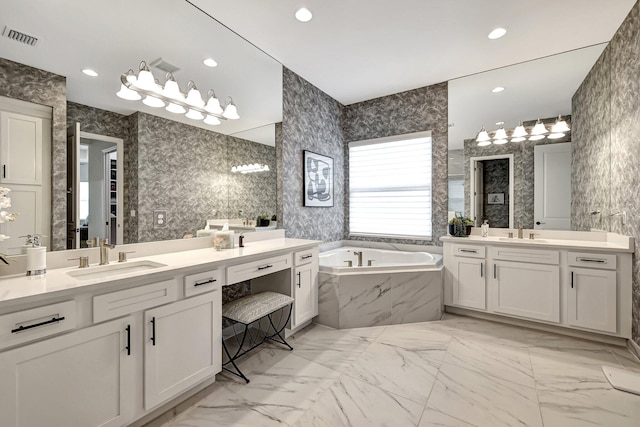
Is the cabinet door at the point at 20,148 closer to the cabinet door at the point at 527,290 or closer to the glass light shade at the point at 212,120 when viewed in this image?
the glass light shade at the point at 212,120

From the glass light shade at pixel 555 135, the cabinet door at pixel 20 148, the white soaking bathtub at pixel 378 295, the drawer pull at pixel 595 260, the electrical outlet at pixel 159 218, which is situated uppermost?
the glass light shade at pixel 555 135

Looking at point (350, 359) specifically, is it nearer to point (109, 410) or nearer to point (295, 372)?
point (295, 372)

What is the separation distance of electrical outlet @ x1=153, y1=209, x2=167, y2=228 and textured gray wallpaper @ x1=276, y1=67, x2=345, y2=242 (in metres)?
1.31

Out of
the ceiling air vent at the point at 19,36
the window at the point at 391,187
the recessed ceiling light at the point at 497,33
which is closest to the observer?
the ceiling air vent at the point at 19,36

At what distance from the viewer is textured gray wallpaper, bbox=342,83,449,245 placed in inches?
142

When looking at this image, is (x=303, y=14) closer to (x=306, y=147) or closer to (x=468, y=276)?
(x=306, y=147)

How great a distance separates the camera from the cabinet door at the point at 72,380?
44.1 inches

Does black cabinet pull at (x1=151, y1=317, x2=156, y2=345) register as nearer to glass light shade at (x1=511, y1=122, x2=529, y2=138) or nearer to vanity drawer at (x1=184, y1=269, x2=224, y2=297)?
vanity drawer at (x1=184, y1=269, x2=224, y2=297)

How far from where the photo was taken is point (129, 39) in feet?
6.35

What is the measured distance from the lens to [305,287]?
8.93ft

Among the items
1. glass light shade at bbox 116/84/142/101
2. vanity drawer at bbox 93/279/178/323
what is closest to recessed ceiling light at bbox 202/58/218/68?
glass light shade at bbox 116/84/142/101

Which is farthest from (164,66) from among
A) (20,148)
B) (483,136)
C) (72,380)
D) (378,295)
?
Answer: (483,136)

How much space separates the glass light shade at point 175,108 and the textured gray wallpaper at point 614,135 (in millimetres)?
3469

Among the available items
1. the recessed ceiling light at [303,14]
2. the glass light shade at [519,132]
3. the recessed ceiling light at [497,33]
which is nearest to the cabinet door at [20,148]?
the recessed ceiling light at [303,14]
